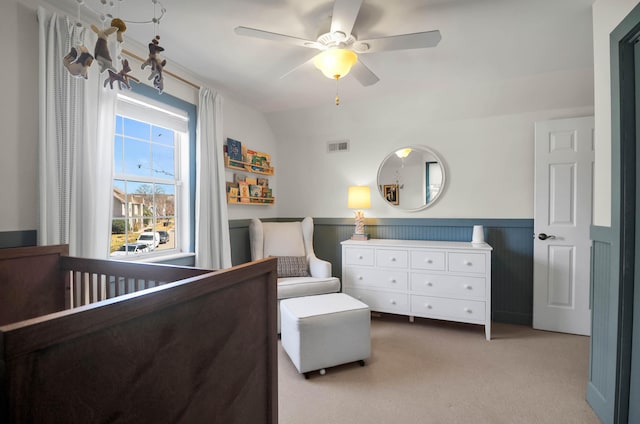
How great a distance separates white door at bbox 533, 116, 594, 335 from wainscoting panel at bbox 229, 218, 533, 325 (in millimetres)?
94

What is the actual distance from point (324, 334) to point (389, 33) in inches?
81.5

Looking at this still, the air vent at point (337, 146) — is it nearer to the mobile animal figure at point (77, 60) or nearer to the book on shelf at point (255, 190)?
the book on shelf at point (255, 190)

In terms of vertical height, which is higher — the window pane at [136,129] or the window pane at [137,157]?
the window pane at [136,129]

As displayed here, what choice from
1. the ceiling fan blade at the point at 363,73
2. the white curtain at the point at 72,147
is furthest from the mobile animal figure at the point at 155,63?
the ceiling fan blade at the point at 363,73

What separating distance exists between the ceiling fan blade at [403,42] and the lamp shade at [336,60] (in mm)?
64

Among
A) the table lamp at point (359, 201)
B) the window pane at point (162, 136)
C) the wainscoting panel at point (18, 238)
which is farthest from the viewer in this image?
the table lamp at point (359, 201)

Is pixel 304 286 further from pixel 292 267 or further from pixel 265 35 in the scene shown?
pixel 265 35

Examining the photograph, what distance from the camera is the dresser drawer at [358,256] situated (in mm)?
2955

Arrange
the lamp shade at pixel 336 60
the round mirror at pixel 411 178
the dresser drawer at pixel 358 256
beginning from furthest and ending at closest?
the round mirror at pixel 411 178 → the dresser drawer at pixel 358 256 → the lamp shade at pixel 336 60

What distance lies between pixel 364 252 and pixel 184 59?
2.31 metres

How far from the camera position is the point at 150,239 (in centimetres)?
241

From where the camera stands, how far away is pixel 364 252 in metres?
2.98

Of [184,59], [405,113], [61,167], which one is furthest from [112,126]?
[405,113]

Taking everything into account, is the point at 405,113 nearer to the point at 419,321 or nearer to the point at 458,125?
the point at 458,125
